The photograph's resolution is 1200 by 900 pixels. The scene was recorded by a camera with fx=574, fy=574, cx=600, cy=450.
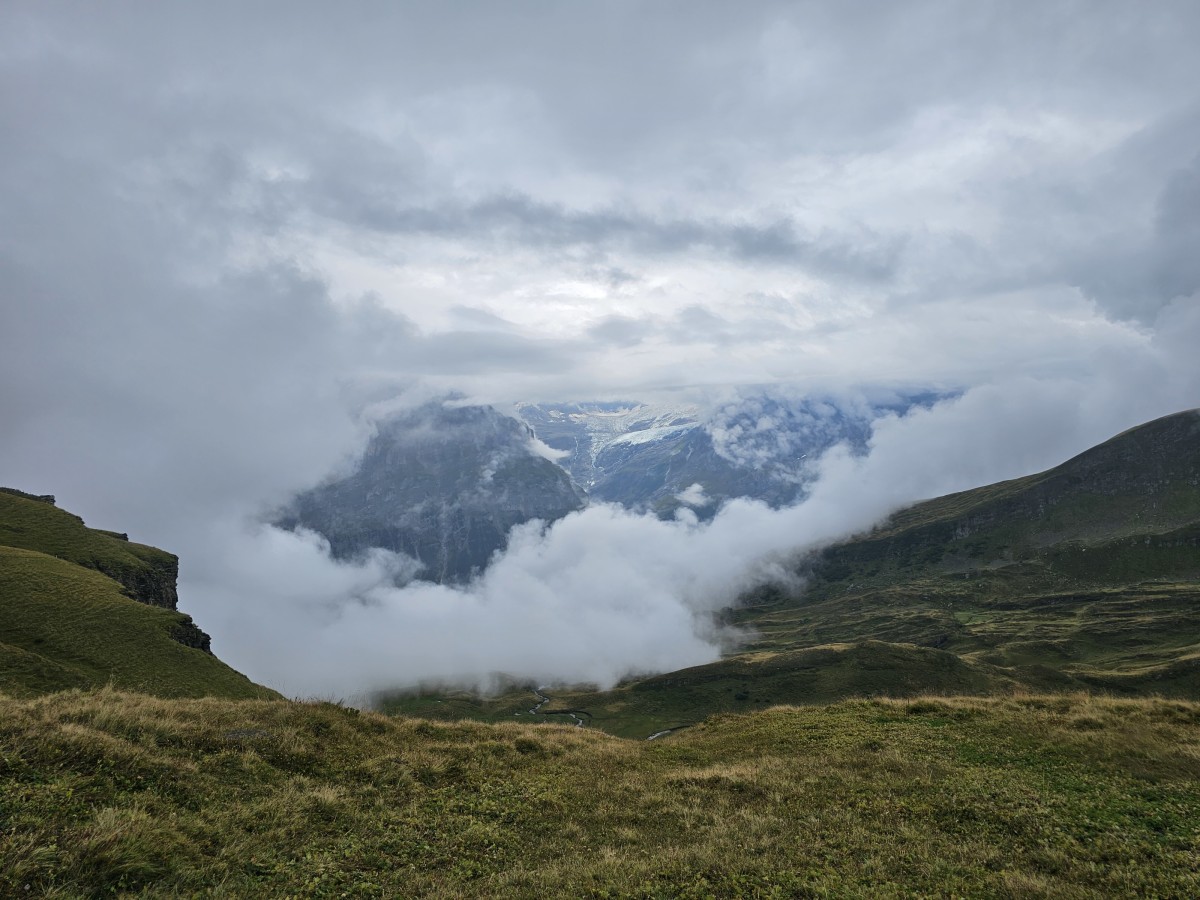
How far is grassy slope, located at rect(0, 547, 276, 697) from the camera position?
1996 inches

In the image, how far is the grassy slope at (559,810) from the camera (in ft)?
46.2

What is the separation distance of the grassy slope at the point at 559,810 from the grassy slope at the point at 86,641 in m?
40.4

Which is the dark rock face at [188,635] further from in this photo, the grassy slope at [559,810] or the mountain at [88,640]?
the grassy slope at [559,810]

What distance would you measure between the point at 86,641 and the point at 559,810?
2568 inches

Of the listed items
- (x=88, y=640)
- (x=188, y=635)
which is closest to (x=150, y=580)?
(x=188, y=635)

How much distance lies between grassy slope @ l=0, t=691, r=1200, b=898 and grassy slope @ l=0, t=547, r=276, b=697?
40.4 m

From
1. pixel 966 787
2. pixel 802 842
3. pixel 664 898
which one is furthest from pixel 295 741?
pixel 966 787

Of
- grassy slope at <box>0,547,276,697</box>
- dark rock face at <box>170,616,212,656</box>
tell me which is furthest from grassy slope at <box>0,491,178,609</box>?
dark rock face at <box>170,616,212,656</box>

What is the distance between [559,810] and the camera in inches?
835

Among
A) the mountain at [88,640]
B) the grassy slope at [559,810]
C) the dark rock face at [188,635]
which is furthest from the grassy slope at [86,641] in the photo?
the grassy slope at [559,810]

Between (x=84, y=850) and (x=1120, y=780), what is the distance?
103 feet

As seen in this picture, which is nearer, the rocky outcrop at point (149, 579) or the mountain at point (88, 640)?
the mountain at point (88, 640)

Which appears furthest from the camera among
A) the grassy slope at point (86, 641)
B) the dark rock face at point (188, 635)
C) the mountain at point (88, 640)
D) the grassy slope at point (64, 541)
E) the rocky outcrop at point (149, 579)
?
the rocky outcrop at point (149, 579)

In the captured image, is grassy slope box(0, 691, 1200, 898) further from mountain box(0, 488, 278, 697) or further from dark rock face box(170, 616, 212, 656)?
dark rock face box(170, 616, 212, 656)
